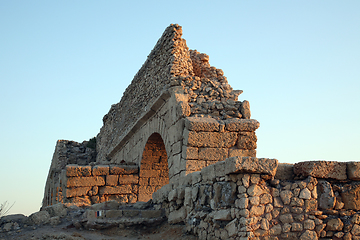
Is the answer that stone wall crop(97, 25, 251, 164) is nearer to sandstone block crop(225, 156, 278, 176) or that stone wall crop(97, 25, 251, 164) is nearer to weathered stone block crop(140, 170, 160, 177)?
weathered stone block crop(140, 170, 160, 177)

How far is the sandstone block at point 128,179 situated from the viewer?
10297 mm

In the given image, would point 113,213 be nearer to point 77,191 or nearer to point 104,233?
point 104,233

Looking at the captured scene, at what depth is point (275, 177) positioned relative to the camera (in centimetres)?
424

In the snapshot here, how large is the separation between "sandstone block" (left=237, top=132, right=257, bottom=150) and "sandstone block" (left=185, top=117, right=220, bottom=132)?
590 mm

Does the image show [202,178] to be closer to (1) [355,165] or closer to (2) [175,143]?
(1) [355,165]

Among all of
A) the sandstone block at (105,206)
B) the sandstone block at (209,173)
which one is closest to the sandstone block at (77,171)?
the sandstone block at (105,206)

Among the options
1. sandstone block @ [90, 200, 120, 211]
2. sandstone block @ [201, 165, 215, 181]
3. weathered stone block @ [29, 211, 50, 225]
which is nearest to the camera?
sandstone block @ [201, 165, 215, 181]

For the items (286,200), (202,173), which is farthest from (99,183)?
(286,200)

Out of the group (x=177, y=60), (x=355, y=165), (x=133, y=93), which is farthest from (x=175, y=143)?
(x=133, y=93)

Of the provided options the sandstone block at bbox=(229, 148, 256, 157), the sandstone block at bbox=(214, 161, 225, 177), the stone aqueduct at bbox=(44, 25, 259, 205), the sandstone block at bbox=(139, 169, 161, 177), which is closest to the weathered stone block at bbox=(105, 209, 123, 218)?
the stone aqueduct at bbox=(44, 25, 259, 205)

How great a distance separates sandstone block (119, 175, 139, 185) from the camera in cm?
1030

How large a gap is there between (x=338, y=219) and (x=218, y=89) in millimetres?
4549

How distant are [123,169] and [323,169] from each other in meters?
7.11

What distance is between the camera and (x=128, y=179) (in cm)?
1041
